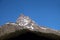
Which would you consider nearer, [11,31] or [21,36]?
[11,31]

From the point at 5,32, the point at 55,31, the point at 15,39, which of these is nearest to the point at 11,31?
the point at 5,32

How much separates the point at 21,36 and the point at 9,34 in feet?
1.51

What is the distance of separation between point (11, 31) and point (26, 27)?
26cm

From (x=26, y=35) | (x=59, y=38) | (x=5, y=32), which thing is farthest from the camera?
(x=26, y=35)

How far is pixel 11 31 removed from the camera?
10.6 ft

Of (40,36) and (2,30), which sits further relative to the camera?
(40,36)

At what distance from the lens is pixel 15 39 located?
3.71m

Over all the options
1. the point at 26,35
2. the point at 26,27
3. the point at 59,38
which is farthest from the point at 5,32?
the point at 59,38

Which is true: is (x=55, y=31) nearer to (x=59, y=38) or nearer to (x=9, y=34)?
(x=59, y=38)

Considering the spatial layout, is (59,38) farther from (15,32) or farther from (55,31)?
(15,32)

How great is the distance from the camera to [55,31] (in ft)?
11.1

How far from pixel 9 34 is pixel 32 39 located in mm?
737

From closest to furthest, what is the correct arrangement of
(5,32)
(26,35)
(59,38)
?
1. (5,32)
2. (59,38)
3. (26,35)

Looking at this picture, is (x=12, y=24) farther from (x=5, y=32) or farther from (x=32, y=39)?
(x=32, y=39)
